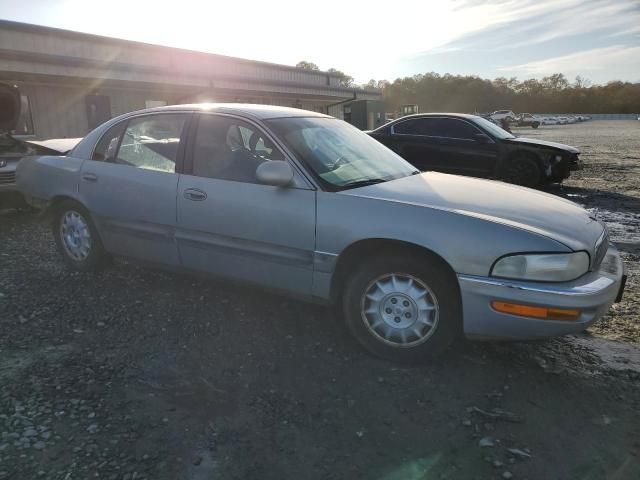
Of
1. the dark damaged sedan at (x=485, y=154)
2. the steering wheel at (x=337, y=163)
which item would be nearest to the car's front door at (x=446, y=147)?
the dark damaged sedan at (x=485, y=154)

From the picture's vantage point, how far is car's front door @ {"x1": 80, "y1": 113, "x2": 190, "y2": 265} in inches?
152

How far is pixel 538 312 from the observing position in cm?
268

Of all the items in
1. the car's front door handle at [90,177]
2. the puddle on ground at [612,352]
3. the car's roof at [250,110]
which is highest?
the car's roof at [250,110]

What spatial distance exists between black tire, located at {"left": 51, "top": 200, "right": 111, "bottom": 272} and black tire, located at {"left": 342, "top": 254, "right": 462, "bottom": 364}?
2558 mm

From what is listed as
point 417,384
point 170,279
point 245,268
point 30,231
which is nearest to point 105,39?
point 30,231

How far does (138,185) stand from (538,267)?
9.94 feet

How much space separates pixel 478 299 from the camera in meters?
2.79

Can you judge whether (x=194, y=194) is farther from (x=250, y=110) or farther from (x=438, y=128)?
(x=438, y=128)

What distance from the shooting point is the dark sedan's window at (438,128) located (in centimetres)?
959

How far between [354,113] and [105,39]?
16.0m

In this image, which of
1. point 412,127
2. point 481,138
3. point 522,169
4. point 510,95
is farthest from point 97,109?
point 510,95

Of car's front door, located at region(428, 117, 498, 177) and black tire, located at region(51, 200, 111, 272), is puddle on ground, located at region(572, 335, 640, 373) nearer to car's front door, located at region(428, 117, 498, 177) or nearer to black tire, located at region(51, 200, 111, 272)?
black tire, located at region(51, 200, 111, 272)

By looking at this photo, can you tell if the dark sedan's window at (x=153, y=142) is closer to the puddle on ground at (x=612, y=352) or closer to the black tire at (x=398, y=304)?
the black tire at (x=398, y=304)

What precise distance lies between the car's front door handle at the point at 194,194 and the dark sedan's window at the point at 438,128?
710 centimetres
